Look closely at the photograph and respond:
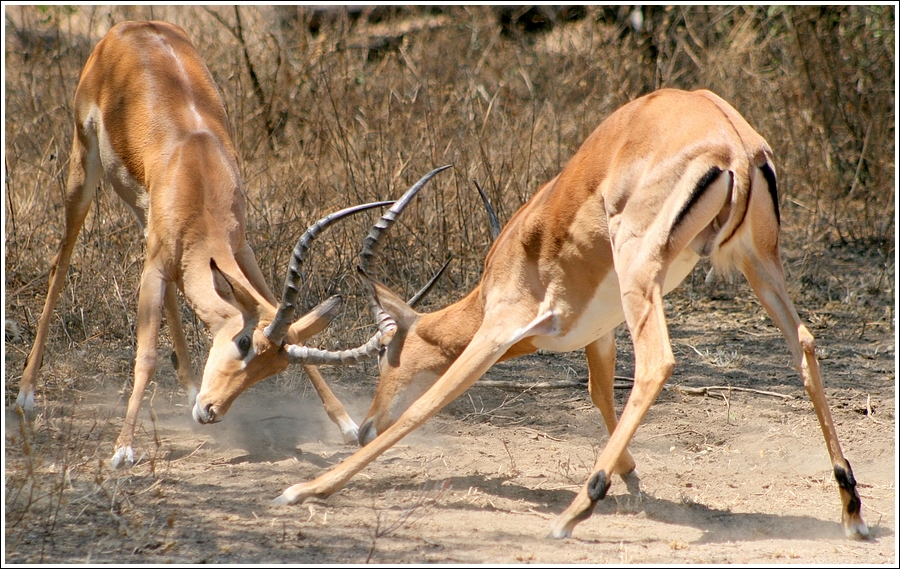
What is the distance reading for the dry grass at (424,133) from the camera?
21.4 ft

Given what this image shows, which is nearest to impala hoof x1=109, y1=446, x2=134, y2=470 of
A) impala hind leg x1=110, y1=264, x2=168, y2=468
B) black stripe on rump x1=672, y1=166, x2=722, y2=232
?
impala hind leg x1=110, y1=264, x2=168, y2=468

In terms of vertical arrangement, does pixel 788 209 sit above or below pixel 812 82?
below

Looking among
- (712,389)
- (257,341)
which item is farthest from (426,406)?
(712,389)

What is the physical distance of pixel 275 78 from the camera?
898 cm

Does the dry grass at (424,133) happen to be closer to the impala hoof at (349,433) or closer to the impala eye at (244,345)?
the impala eye at (244,345)

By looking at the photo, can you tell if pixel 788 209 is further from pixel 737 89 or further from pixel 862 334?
pixel 862 334

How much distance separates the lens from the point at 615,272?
416 cm

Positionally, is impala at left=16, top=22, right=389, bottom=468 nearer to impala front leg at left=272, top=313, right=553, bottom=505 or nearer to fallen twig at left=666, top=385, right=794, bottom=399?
impala front leg at left=272, top=313, right=553, bottom=505

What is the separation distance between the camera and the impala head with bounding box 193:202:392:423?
447 cm

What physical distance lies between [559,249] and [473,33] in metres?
7.52

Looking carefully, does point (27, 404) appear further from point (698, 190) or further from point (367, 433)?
point (698, 190)

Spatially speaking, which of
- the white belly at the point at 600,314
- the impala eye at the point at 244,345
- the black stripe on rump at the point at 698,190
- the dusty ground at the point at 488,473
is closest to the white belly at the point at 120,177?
the dusty ground at the point at 488,473

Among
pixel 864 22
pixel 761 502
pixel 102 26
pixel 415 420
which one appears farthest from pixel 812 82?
pixel 102 26

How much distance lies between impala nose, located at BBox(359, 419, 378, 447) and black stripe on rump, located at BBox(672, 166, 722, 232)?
170 cm
